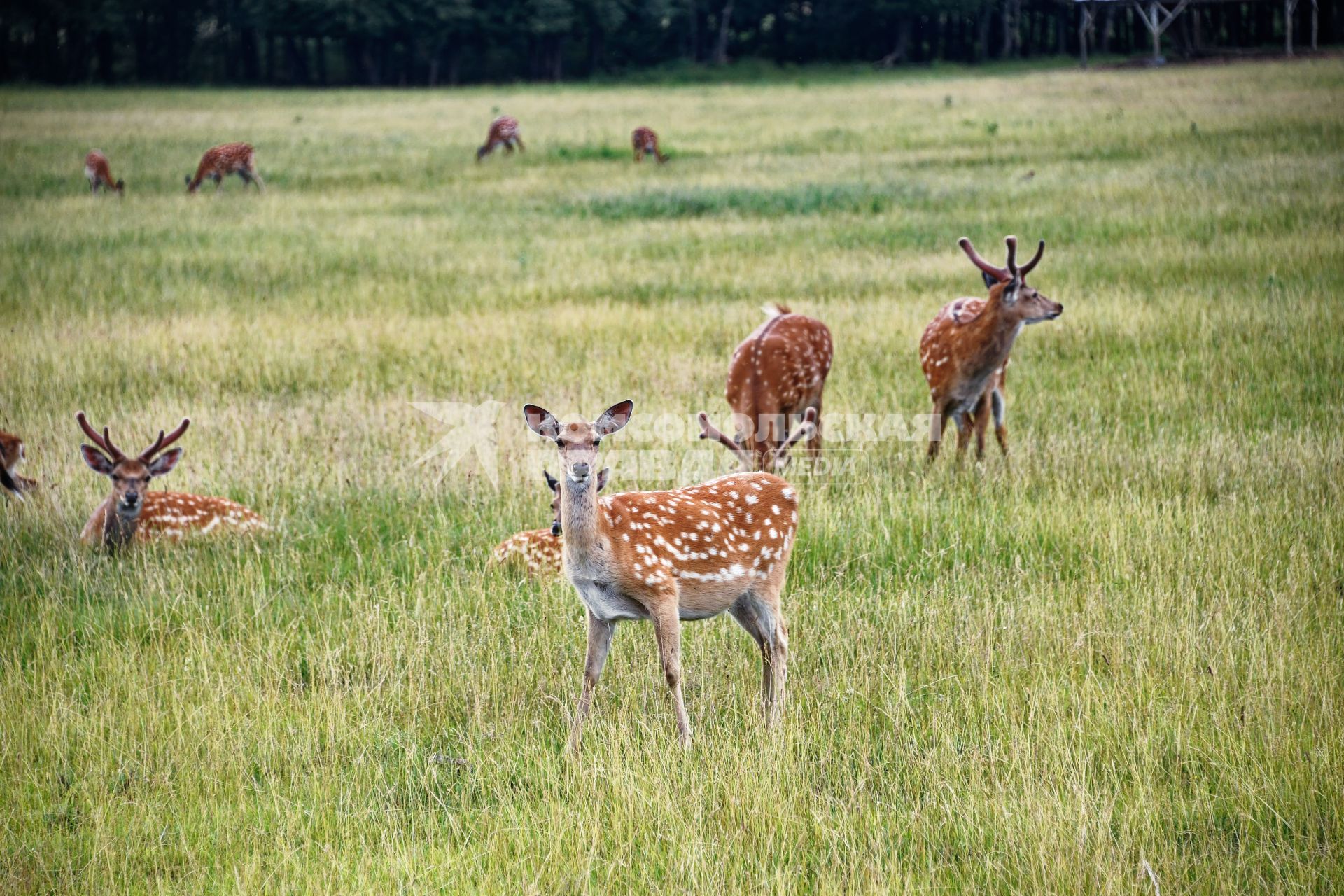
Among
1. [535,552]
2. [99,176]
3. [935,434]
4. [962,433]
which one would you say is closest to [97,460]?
[535,552]

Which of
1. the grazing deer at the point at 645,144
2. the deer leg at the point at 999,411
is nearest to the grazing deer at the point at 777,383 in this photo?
the deer leg at the point at 999,411

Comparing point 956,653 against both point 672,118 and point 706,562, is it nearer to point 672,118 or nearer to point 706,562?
point 706,562

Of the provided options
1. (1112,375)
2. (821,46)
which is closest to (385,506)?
(1112,375)

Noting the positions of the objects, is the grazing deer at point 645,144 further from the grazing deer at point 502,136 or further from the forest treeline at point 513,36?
the forest treeline at point 513,36

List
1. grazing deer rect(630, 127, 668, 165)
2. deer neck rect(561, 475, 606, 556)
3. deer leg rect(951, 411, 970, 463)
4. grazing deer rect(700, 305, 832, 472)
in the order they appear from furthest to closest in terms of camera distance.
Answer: grazing deer rect(630, 127, 668, 165) → deer leg rect(951, 411, 970, 463) → grazing deer rect(700, 305, 832, 472) → deer neck rect(561, 475, 606, 556)

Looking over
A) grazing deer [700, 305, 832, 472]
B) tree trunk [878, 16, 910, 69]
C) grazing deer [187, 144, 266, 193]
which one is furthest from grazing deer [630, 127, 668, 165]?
tree trunk [878, 16, 910, 69]

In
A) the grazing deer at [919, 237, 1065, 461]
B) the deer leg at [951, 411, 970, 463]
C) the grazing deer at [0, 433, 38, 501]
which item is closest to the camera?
the grazing deer at [0, 433, 38, 501]

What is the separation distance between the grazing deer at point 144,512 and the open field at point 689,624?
161 millimetres

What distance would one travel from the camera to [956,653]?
17.8 ft

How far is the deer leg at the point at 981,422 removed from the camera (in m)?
8.45

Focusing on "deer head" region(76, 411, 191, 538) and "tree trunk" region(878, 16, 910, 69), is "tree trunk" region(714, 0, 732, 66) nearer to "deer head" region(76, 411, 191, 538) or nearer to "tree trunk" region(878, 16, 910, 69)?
"tree trunk" region(878, 16, 910, 69)

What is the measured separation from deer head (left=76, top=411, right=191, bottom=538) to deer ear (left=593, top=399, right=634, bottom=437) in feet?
10.00

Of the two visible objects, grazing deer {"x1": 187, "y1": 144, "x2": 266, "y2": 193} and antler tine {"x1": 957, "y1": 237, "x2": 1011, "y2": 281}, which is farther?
grazing deer {"x1": 187, "y1": 144, "x2": 266, "y2": 193}

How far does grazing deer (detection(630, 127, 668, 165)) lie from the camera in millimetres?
26750
